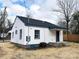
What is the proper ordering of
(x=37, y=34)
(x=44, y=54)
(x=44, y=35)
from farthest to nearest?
(x=44, y=35) < (x=37, y=34) < (x=44, y=54)

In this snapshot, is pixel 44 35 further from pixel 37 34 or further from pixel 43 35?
pixel 37 34

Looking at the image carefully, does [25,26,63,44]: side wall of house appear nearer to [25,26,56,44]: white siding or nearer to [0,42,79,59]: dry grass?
[25,26,56,44]: white siding

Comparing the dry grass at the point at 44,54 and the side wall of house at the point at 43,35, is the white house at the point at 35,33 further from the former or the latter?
the dry grass at the point at 44,54

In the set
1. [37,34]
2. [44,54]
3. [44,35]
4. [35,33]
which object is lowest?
[44,54]

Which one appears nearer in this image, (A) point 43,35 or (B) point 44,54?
(B) point 44,54

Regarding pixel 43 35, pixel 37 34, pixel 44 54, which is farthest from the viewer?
pixel 43 35

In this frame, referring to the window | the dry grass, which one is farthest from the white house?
the dry grass

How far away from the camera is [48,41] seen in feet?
83.5

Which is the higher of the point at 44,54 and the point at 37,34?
the point at 37,34

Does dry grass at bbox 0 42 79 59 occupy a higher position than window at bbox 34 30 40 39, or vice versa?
window at bbox 34 30 40 39

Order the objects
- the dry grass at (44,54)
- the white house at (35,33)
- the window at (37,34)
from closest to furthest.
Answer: the dry grass at (44,54), the white house at (35,33), the window at (37,34)

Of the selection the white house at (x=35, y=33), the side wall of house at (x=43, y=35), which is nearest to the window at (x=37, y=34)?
Answer: the white house at (x=35, y=33)

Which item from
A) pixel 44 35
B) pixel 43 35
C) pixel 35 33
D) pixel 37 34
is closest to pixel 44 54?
pixel 35 33

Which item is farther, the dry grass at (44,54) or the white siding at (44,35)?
the white siding at (44,35)
